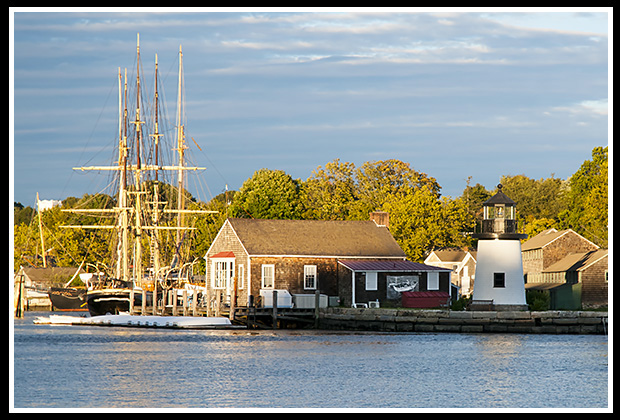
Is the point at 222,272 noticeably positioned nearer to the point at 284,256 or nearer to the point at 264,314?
the point at 284,256

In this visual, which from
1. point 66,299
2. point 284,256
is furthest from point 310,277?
point 66,299

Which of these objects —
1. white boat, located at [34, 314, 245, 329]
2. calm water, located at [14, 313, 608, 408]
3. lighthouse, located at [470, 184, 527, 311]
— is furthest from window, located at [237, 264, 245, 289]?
lighthouse, located at [470, 184, 527, 311]

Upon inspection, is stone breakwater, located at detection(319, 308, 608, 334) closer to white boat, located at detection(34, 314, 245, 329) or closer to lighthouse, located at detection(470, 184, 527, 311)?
lighthouse, located at detection(470, 184, 527, 311)

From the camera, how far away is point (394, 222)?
83688mm

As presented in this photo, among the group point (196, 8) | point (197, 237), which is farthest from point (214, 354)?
point (197, 237)

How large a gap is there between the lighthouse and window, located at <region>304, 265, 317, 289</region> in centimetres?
1099

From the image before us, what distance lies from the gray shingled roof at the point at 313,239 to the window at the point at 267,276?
2.77 feet

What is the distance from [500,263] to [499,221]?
7.47 feet

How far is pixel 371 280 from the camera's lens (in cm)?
Result: 5916

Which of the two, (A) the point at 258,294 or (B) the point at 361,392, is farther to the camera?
(A) the point at 258,294

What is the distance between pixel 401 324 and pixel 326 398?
2275cm

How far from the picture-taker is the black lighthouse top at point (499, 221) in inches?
2074

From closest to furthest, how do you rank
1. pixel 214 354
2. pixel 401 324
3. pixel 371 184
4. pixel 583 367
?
pixel 583 367, pixel 214 354, pixel 401 324, pixel 371 184

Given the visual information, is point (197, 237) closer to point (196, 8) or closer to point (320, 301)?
point (320, 301)
